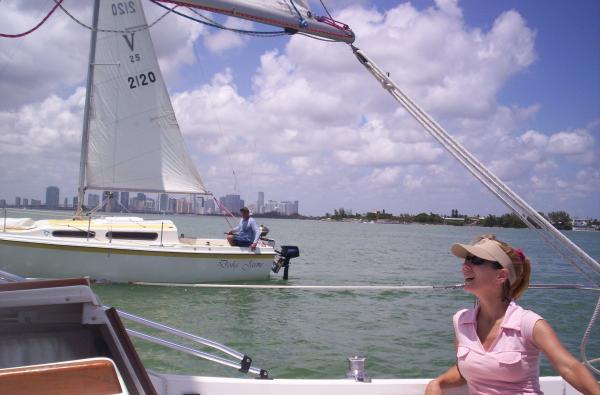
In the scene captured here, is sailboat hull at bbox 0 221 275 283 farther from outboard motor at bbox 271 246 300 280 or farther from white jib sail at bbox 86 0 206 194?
white jib sail at bbox 86 0 206 194

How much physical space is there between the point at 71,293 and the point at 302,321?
906 cm

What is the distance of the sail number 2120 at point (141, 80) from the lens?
1691 centimetres

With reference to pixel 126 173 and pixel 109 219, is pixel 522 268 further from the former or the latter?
pixel 126 173

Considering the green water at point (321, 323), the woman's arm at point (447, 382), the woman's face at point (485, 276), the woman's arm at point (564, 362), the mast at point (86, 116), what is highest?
the mast at point (86, 116)

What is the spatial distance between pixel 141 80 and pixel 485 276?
51.7 feet

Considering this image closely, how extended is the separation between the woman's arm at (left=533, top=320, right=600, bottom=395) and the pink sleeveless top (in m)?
0.06

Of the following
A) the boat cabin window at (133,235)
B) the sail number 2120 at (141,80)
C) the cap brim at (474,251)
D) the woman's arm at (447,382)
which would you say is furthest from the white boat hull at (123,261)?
the cap brim at (474,251)

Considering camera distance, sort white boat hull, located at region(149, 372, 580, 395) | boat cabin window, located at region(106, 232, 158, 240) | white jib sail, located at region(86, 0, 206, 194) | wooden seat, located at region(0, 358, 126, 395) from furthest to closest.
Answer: white jib sail, located at region(86, 0, 206, 194)
boat cabin window, located at region(106, 232, 158, 240)
white boat hull, located at region(149, 372, 580, 395)
wooden seat, located at region(0, 358, 126, 395)

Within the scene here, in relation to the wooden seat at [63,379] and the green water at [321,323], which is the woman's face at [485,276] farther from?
the green water at [321,323]

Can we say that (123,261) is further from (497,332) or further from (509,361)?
(509,361)

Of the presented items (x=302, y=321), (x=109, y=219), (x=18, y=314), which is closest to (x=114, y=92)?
(x=109, y=219)

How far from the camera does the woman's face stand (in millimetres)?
2967

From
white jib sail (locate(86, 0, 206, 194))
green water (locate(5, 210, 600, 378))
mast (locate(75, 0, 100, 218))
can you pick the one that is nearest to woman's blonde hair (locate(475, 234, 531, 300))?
green water (locate(5, 210, 600, 378))

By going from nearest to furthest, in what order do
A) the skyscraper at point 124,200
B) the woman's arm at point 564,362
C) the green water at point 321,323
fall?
the woman's arm at point 564,362, the green water at point 321,323, the skyscraper at point 124,200
